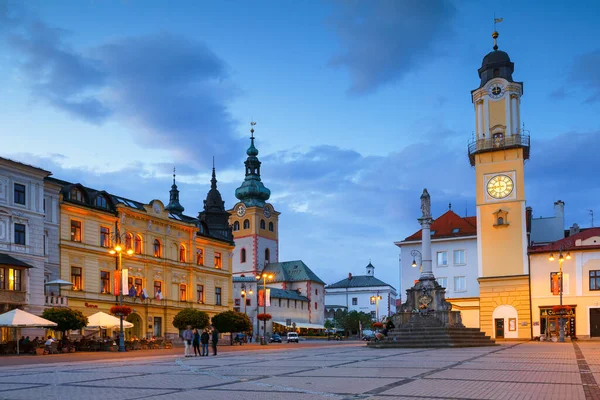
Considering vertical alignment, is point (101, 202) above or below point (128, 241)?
above

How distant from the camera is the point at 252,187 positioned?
12800cm

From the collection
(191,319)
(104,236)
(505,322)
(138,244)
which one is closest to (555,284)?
(505,322)

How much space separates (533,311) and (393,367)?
43.0 meters

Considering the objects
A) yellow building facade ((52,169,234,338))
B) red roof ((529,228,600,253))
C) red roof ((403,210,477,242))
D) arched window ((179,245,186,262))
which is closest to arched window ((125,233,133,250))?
yellow building facade ((52,169,234,338))

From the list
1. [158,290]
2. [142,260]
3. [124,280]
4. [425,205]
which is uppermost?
[425,205]

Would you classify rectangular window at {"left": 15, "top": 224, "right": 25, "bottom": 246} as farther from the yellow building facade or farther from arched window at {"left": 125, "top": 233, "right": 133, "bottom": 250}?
arched window at {"left": 125, "top": 233, "right": 133, "bottom": 250}

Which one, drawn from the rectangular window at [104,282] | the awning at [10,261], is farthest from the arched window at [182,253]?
the awning at [10,261]

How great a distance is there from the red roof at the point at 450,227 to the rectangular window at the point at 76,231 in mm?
35645

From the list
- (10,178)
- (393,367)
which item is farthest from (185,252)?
(393,367)

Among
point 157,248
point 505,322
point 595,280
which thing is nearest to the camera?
point 595,280

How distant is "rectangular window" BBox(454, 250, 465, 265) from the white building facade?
68.4m

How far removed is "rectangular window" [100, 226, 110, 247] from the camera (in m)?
54.3

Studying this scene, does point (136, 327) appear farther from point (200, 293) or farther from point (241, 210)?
point (241, 210)

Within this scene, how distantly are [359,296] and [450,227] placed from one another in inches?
2891
